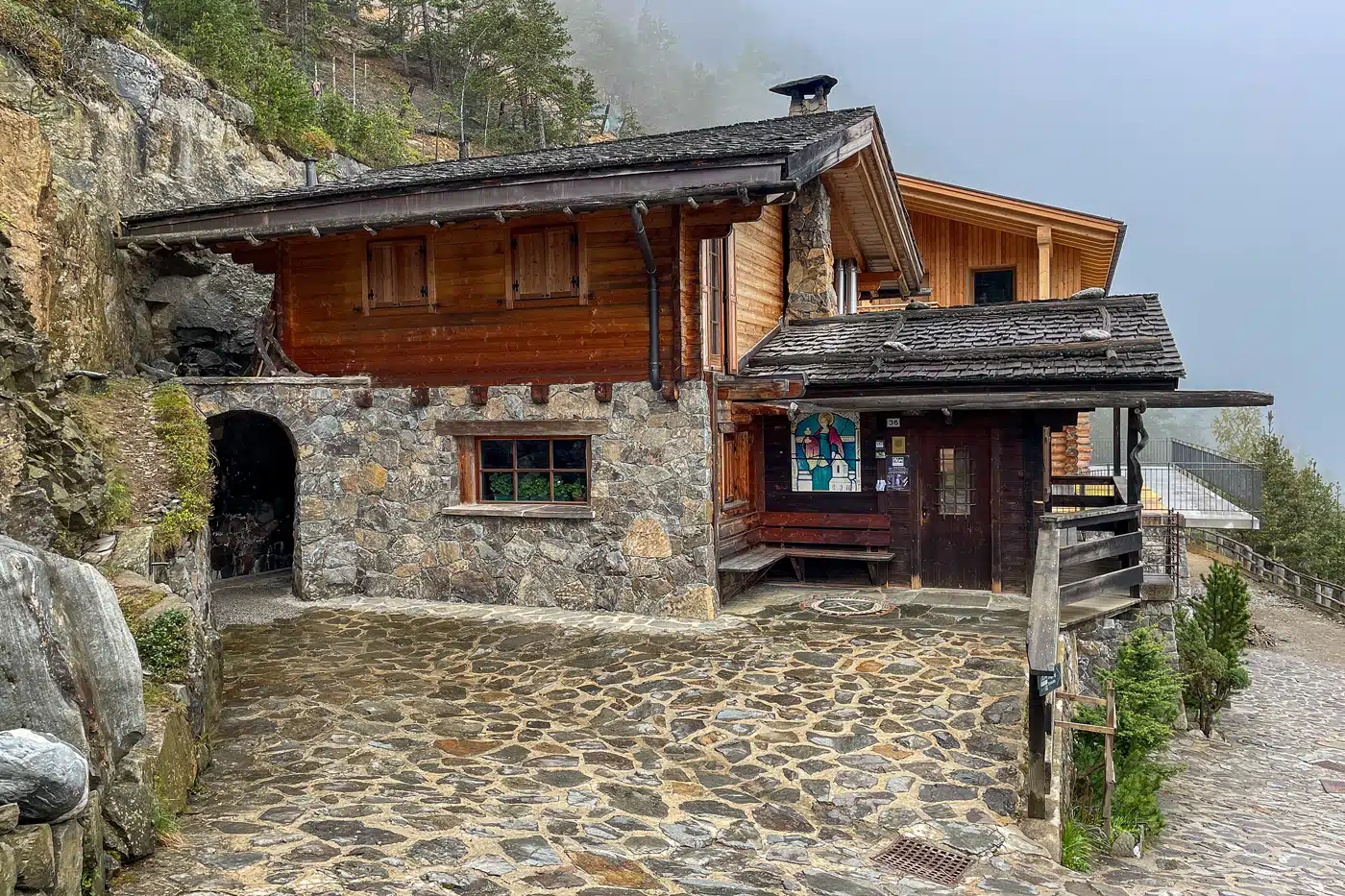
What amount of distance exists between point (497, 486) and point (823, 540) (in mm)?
4384

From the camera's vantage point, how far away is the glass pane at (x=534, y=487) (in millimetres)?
11422

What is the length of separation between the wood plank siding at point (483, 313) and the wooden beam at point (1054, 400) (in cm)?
253

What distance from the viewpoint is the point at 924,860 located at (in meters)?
5.30

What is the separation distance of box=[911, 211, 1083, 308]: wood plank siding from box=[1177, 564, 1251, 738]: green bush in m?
8.21

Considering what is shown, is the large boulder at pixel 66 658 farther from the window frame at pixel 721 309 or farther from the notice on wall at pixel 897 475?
the notice on wall at pixel 897 475

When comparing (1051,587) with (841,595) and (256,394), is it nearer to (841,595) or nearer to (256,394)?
(841,595)

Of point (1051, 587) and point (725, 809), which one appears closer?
A: point (725, 809)

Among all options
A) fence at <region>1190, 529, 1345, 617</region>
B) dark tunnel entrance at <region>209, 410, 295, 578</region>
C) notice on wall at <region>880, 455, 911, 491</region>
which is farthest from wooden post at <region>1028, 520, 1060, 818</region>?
fence at <region>1190, 529, 1345, 617</region>

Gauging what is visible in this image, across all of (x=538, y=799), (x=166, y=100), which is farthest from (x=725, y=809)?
(x=166, y=100)

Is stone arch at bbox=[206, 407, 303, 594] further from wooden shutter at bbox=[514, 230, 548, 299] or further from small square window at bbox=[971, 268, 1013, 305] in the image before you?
small square window at bbox=[971, 268, 1013, 305]

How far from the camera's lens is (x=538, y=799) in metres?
5.74

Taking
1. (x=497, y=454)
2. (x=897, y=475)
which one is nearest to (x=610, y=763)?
(x=497, y=454)

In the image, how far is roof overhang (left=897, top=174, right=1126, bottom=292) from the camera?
1869 centimetres

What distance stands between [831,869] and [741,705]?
2295 millimetres
